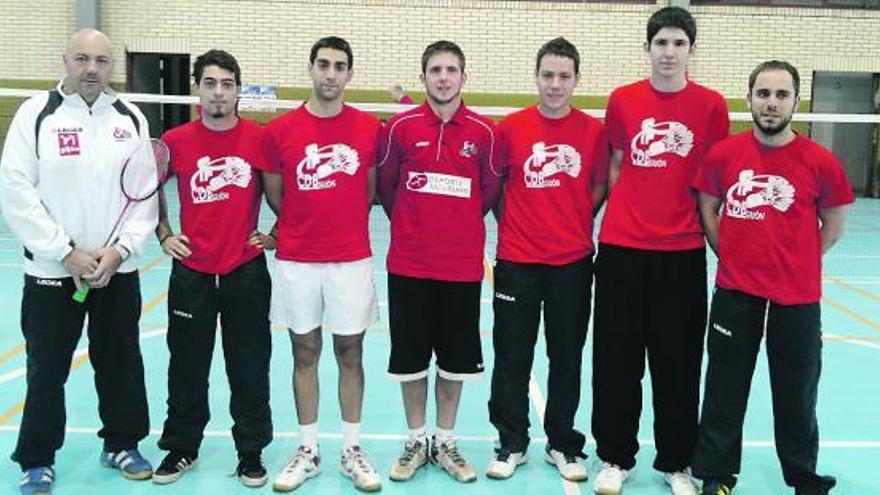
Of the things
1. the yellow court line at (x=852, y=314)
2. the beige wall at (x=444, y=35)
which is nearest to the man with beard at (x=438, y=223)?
the yellow court line at (x=852, y=314)

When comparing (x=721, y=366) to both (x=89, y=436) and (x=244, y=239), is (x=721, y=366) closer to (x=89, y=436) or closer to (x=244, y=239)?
(x=244, y=239)

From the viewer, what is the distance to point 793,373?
160 inches

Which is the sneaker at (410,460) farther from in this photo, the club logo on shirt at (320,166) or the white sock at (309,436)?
the club logo on shirt at (320,166)

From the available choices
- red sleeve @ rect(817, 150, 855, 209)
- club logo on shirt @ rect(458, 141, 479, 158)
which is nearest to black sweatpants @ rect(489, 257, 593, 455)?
club logo on shirt @ rect(458, 141, 479, 158)

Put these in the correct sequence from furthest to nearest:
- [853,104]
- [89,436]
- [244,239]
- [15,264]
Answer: [853,104]
[15,264]
[89,436]
[244,239]

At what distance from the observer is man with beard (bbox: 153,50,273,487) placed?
4277 mm

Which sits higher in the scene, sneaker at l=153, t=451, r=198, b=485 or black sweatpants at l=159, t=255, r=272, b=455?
→ black sweatpants at l=159, t=255, r=272, b=455

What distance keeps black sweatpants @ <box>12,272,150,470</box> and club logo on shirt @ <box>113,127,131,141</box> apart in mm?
714

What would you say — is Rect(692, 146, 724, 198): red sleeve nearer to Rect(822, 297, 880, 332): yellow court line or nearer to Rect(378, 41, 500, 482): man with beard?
Rect(378, 41, 500, 482): man with beard

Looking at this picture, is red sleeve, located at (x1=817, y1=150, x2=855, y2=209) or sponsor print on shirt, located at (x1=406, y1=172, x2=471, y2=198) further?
sponsor print on shirt, located at (x1=406, y1=172, x2=471, y2=198)

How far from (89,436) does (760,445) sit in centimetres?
415

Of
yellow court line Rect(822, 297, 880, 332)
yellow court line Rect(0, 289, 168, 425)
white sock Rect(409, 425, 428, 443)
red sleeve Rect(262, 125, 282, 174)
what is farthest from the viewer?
yellow court line Rect(822, 297, 880, 332)

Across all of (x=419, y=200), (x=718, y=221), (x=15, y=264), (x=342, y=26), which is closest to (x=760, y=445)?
(x=718, y=221)

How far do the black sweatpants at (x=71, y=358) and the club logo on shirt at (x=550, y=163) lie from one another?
222cm
